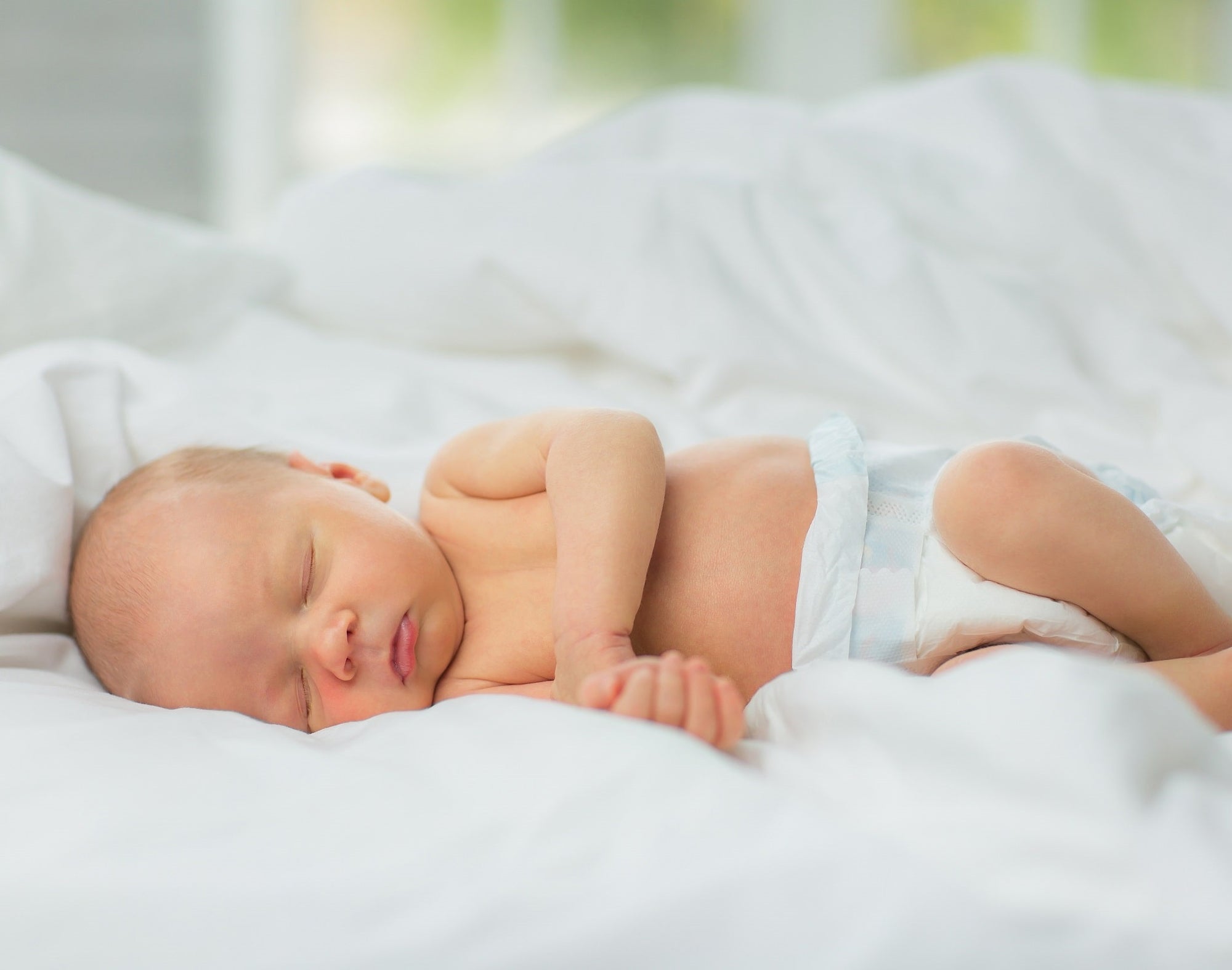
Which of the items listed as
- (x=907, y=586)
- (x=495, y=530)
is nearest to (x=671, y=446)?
(x=495, y=530)

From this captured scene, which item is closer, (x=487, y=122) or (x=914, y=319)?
(x=914, y=319)

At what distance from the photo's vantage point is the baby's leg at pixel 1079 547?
0.77 m

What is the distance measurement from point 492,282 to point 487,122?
10.1 ft

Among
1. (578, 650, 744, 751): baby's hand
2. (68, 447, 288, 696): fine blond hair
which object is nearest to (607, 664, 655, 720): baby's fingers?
(578, 650, 744, 751): baby's hand

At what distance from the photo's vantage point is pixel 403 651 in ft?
2.86

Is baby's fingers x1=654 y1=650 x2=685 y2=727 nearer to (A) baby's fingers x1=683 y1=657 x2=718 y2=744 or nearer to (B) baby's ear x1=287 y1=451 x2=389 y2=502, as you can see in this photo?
(A) baby's fingers x1=683 y1=657 x2=718 y2=744

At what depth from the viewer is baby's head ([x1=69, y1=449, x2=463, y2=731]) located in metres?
0.84

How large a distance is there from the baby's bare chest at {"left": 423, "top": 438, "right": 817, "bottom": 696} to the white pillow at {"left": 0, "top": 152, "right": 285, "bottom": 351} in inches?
27.2

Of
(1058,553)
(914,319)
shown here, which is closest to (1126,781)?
(1058,553)

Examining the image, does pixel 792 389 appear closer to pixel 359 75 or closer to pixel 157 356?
pixel 157 356

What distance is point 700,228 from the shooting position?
1.45 m

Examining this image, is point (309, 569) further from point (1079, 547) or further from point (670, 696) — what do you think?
point (1079, 547)

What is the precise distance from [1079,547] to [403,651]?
543 millimetres

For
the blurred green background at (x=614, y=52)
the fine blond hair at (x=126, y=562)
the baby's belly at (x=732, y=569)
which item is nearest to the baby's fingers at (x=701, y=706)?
the baby's belly at (x=732, y=569)
